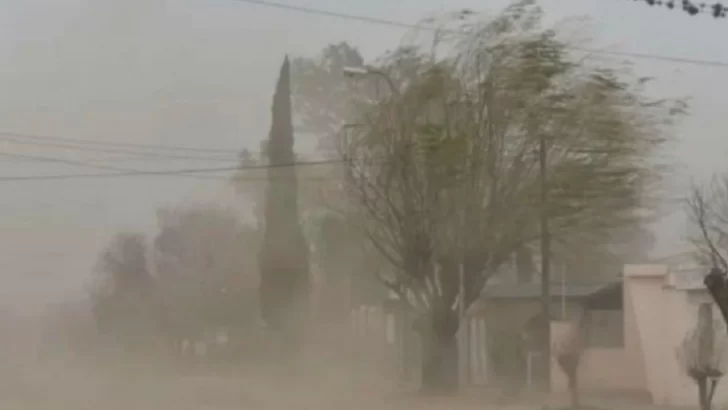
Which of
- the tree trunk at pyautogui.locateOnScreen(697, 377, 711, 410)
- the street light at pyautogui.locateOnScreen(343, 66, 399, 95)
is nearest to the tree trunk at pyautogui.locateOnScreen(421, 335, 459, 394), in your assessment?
the tree trunk at pyautogui.locateOnScreen(697, 377, 711, 410)

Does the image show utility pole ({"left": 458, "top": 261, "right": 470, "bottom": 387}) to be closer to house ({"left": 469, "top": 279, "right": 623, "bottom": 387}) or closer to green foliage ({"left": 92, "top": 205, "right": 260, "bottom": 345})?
house ({"left": 469, "top": 279, "right": 623, "bottom": 387})

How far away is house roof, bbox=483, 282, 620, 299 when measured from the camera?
14.1 metres

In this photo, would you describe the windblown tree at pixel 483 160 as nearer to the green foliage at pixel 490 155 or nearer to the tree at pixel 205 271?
the green foliage at pixel 490 155

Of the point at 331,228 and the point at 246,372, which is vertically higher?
the point at 331,228

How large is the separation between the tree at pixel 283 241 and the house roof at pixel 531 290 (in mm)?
2560

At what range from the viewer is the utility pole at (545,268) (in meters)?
12.8

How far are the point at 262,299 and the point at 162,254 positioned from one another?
147cm

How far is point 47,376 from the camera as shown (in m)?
14.2

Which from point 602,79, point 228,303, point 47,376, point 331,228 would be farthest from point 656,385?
point 47,376

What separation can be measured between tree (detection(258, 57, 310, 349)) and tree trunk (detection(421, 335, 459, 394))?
235 centimetres

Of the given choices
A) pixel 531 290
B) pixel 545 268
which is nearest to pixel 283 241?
pixel 531 290

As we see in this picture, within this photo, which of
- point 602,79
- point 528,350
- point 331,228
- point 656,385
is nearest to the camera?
point 656,385

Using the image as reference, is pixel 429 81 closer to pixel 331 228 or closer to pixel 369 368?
pixel 331 228

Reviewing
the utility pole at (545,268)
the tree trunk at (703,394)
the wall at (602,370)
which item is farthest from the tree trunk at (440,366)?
the tree trunk at (703,394)
